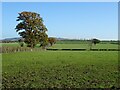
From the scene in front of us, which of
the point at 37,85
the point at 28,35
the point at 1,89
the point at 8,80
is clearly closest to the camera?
the point at 1,89

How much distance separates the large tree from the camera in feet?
239

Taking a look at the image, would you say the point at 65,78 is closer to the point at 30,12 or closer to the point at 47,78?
the point at 47,78

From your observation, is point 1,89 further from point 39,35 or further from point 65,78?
point 39,35

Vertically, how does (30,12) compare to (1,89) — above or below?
above

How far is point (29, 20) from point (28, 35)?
4616mm

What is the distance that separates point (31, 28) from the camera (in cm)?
7344

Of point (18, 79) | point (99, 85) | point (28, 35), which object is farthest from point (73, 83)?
point (28, 35)

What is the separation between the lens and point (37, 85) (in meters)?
13.0

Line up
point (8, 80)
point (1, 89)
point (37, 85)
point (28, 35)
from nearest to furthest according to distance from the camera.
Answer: point (1, 89) < point (37, 85) < point (8, 80) < point (28, 35)

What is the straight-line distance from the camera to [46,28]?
246 ft

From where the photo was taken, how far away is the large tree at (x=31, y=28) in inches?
2867

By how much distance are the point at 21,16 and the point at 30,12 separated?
102 inches

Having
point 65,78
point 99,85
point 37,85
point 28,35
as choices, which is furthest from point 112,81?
point 28,35

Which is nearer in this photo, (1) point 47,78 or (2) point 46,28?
(1) point 47,78
